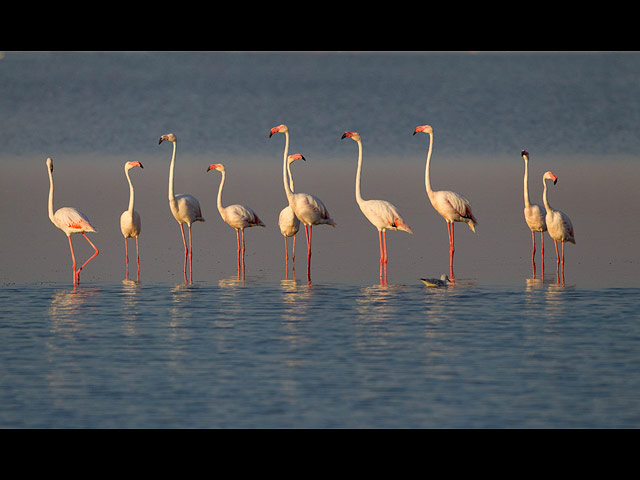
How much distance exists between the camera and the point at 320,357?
7.70 meters

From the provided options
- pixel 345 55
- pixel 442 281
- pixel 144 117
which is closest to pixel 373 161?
pixel 144 117

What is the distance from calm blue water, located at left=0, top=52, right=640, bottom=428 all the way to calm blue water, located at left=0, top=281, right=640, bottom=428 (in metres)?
0.02

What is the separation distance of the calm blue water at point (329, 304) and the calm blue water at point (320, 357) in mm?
24

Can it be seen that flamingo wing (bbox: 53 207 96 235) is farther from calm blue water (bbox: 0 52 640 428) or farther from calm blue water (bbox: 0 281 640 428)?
calm blue water (bbox: 0 281 640 428)

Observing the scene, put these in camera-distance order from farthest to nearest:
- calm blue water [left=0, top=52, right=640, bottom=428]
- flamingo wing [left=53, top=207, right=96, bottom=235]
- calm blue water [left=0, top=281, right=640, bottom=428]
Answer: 1. flamingo wing [left=53, top=207, right=96, bottom=235]
2. calm blue water [left=0, top=52, right=640, bottom=428]
3. calm blue water [left=0, top=281, right=640, bottom=428]

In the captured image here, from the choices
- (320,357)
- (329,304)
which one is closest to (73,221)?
(329,304)

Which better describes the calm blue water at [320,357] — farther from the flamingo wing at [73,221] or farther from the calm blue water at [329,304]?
the flamingo wing at [73,221]

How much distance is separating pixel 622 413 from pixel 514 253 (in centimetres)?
684

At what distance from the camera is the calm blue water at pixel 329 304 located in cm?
655

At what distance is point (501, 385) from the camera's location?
272 inches

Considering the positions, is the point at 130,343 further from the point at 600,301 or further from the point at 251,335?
the point at 600,301

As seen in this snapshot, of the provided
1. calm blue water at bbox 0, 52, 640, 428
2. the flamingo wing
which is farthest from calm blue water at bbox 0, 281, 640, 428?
the flamingo wing

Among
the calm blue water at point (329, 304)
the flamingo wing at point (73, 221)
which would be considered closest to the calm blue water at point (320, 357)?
the calm blue water at point (329, 304)

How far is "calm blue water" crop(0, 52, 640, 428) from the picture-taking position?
6551 millimetres
